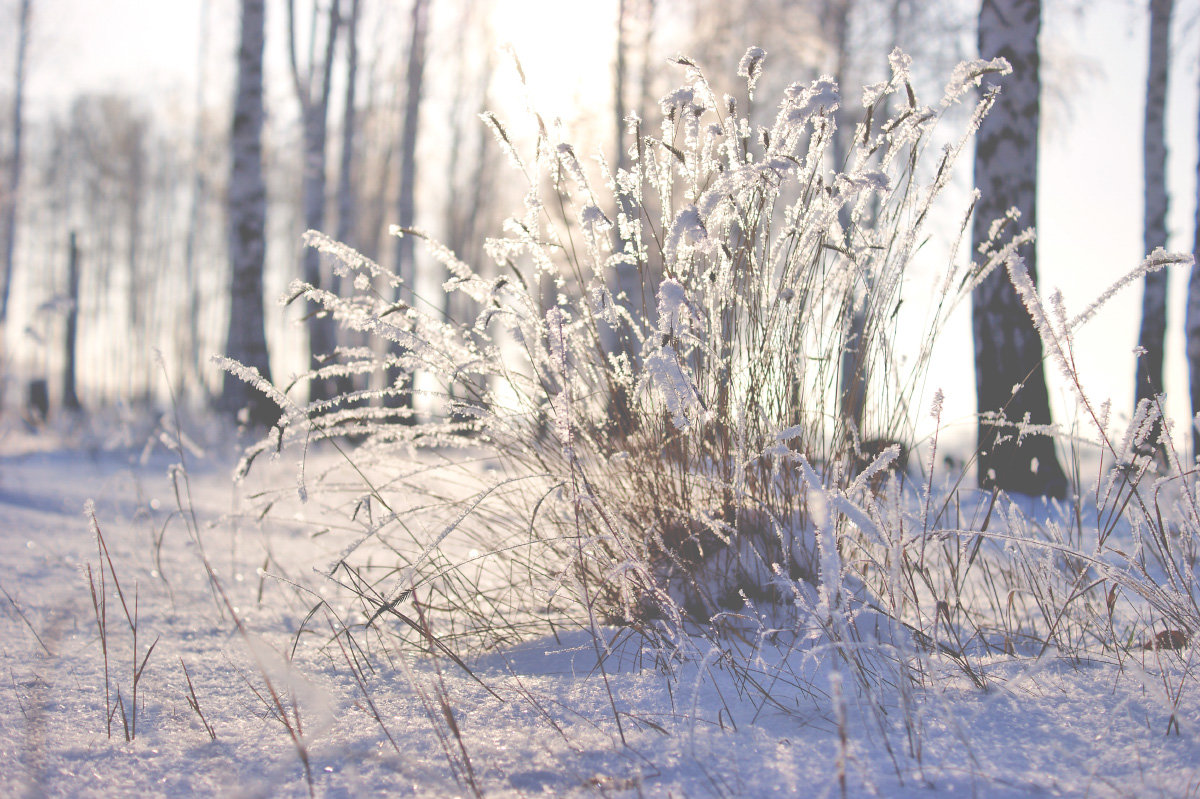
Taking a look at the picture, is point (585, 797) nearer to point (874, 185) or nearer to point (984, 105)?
point (874, 185)

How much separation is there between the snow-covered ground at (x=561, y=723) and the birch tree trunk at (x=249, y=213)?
185 inches

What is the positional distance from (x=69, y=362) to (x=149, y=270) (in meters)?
10.3

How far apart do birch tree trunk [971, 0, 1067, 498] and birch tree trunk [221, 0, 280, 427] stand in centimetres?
509

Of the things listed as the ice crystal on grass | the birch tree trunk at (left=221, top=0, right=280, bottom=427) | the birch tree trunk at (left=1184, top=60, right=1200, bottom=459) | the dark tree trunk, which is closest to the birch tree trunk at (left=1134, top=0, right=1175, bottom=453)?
the birch tree trunk at (left=1184, top=60, right=1200, bottom=459)

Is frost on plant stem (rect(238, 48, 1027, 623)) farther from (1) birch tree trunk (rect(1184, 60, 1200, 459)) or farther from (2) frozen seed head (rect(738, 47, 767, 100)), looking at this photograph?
(1) birch tree trunk (rect(1184, 60, 1200, 459))

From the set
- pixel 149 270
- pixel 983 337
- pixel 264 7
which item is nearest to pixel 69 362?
pixel 264 7

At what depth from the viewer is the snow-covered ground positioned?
2.82ft

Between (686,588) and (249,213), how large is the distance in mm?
5738

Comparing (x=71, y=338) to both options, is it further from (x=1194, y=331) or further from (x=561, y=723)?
(x=1194, y=331)

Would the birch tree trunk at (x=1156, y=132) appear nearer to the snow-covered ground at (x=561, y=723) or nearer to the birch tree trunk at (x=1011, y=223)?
the birch tree trunk at (x=1011, y=223)

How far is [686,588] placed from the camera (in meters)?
1.44

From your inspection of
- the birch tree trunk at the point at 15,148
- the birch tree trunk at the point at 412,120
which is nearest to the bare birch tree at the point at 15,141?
the birch tree trunk at the point at 15,148

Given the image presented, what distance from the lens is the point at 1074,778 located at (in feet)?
2.80

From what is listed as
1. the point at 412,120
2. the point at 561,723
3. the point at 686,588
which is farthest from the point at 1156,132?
the point at 412,120
